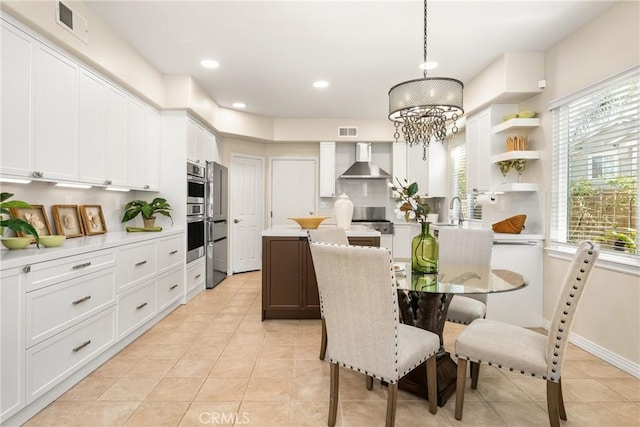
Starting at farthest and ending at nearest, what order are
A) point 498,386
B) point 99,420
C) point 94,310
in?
point 94,310 → point 498,386 → point 99,420

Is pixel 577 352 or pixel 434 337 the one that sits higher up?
pixel 434 337

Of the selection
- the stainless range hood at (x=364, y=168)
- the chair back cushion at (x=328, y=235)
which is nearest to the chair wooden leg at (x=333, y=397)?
the chair back cushion at (x=328, y=235)

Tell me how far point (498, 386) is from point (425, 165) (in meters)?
4.10

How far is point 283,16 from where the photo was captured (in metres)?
2.81

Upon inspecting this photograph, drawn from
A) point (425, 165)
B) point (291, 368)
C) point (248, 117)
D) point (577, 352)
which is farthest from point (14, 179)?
point (425, 165)

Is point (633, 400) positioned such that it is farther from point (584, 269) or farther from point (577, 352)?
Result: point (584, 269)

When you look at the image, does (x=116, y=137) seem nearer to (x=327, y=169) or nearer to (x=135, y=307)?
(x=135, y=307)

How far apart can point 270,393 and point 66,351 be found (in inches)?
49.8

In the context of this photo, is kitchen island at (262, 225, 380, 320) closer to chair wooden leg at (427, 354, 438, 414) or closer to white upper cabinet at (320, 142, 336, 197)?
chair wooden leg at (427, 354, 438, 414)

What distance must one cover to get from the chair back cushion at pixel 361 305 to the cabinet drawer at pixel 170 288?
2.39 meters

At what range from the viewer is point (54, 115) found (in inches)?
96.5

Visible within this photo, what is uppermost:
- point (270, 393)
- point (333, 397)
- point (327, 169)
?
point (327, 169)

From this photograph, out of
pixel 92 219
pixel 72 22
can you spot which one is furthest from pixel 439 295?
pixel 72 22

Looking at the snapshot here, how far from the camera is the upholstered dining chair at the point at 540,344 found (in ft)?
5.24
